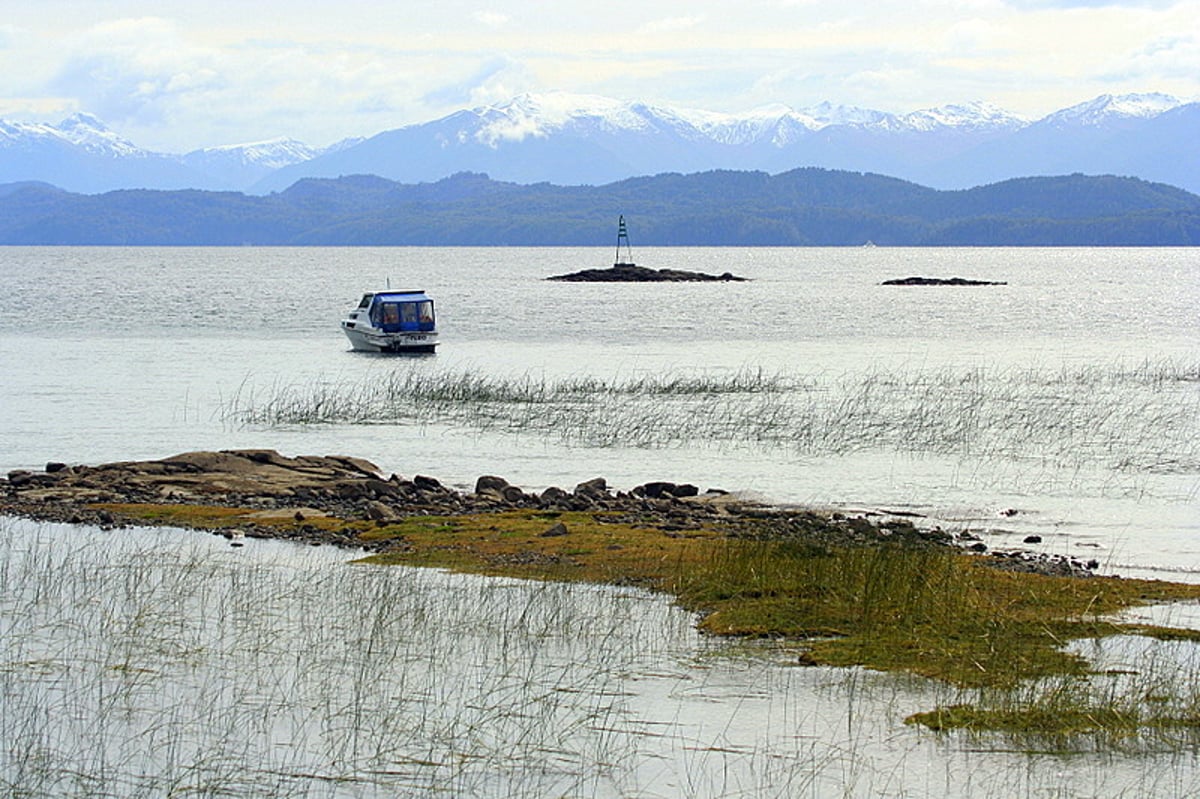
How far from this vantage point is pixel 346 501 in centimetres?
2394

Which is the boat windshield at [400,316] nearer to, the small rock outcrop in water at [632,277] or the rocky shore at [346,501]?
the rocky shore at [346,501]

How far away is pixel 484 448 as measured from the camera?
32.9 m

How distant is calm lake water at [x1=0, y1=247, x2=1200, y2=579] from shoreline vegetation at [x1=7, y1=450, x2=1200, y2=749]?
8.96 feet

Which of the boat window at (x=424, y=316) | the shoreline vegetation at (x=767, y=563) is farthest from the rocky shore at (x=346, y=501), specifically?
the boat window at (x=424, y=316)

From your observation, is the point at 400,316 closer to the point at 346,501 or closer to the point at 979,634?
the point at 346,501

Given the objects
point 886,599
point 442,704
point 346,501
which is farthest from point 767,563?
point 346,501

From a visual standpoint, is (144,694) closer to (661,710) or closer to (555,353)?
(661,710)

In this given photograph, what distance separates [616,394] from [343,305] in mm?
65581

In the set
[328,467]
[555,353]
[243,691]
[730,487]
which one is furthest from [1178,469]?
[555,353]

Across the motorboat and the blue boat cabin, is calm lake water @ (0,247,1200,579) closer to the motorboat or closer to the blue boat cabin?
the motorboat

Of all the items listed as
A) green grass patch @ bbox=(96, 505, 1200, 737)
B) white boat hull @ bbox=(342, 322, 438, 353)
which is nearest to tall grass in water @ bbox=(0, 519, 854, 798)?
green grass patch @ bbox=(96, 505, 1200, 737)

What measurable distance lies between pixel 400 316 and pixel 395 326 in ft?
1.84

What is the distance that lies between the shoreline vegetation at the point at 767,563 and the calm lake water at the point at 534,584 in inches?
22.6

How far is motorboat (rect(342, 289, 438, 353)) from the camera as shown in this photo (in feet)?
201
